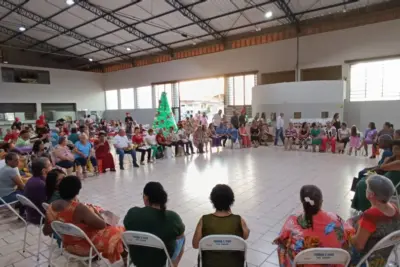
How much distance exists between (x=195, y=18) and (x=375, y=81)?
7.42m

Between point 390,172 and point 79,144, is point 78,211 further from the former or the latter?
point 79,144

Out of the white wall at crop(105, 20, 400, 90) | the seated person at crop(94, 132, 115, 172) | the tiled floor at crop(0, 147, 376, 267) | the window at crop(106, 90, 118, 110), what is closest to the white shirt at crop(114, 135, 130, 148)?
the seated person at crop(94, 132, 115, 172)

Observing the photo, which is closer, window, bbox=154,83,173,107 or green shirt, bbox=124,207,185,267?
green shirt, bbox=124,207,185,267

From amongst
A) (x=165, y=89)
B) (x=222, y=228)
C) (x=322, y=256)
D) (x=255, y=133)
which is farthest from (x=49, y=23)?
(x=322, y=256)

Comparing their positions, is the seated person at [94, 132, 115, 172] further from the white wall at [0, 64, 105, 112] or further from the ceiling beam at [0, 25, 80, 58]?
the white wall at [0, 64, 105, 112]

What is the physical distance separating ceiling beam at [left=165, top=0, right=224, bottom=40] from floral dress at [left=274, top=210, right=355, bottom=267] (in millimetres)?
10068

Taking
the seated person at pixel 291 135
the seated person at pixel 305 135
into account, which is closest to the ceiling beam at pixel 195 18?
the seated person at pixel 291 135

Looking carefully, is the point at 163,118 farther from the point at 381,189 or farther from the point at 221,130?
the point at 381,189

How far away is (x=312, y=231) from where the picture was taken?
155 cm

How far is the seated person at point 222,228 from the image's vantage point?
1.58 metres

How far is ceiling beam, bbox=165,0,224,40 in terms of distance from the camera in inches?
399

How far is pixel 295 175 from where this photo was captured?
207 inches

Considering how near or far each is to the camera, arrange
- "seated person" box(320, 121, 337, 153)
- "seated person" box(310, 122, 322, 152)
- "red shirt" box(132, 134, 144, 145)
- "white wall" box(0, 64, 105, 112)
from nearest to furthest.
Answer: "red shirt" box(132, 134, 144, 145), "seated person" box(320, 121, 337, 153), "seated person" box(310, 122, 322, 152), "white wall" box(0, 64, 105, 112)

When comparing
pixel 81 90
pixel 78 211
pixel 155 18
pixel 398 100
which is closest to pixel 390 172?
pixel 78 211
